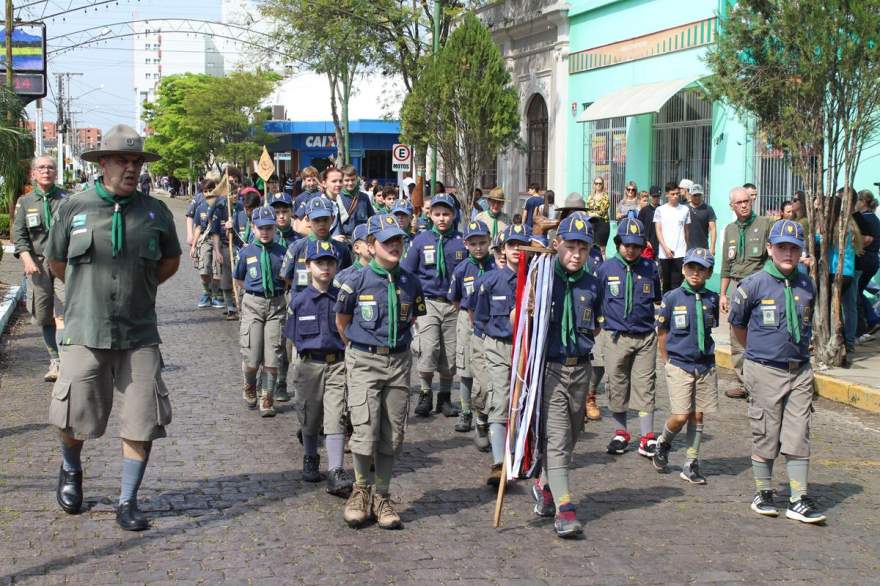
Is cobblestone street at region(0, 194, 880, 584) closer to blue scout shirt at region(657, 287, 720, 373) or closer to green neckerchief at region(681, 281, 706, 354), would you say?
blue scout shirt at region(657, 287, 720, 373)

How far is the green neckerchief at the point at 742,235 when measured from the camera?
460 inches

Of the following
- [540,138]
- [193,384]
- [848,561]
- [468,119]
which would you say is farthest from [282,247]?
[540,138]

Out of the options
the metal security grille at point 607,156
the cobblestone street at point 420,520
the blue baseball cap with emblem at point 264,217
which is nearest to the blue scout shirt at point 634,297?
the cobblestone street at point 420,520

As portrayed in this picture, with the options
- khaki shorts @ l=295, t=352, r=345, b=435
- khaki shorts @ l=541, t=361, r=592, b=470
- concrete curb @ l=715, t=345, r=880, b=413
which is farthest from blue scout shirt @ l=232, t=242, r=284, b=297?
concrete curb @ l=715, t=345, r=880, b=413

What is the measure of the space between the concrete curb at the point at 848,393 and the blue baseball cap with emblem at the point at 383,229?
6.23 meters

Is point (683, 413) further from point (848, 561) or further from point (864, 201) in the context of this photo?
point (864, 201)

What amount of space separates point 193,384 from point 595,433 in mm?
4299

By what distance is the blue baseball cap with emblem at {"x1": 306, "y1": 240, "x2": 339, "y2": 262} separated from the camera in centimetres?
818

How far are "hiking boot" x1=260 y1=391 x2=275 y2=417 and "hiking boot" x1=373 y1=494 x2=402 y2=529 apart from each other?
10.8 feet

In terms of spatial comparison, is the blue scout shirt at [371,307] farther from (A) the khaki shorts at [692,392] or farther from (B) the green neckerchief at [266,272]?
(B) the green neckerchief at [266,272]

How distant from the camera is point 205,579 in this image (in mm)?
5859

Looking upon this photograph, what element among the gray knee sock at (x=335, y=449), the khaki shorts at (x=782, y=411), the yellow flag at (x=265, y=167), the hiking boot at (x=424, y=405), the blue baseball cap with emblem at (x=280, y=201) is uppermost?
the yellow flag at (x=265, y=167)

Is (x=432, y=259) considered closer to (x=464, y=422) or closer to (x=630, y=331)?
(x=464, y=422)

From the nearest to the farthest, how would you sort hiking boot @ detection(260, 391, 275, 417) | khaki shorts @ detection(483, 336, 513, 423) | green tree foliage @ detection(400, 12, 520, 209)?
khaki shorts @ detection(483, 336, 513, 423) → hiking boot @ detection(260, 391, 275, 417) → green tree foliage @ detection(400, 12, 520, 209)
